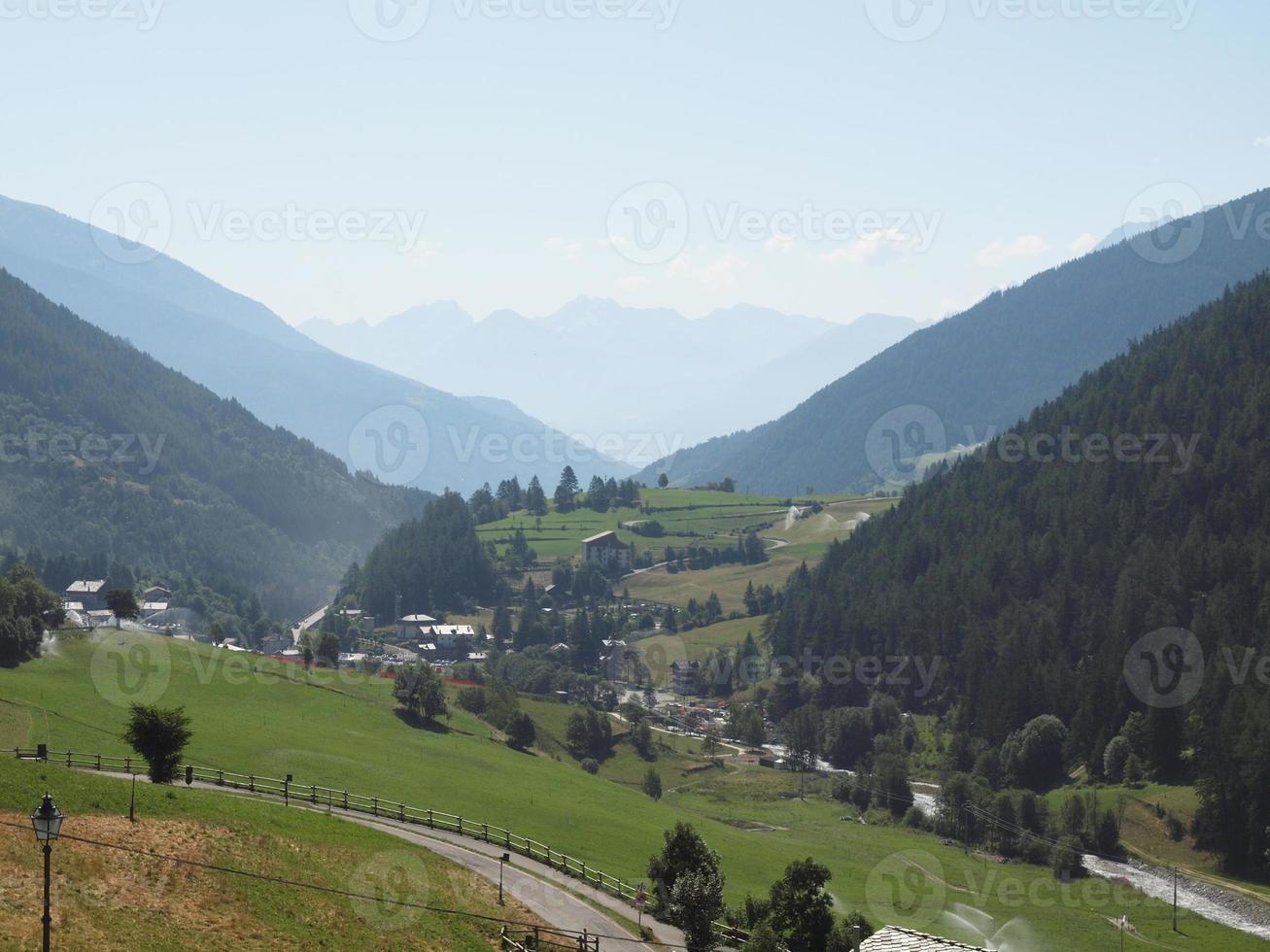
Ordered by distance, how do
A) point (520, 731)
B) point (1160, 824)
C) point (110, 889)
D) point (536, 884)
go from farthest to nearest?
point (520, 731) → point (1160, 824) → point (536, 884) → point (110, 889)

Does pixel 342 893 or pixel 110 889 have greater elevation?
pixel 110 889

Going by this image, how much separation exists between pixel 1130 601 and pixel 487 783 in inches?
3548

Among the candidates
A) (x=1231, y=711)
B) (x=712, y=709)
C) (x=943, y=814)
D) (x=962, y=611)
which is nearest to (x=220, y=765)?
(x=943, y=814)

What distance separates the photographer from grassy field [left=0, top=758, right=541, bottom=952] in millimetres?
39969

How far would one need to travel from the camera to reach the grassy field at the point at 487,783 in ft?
257

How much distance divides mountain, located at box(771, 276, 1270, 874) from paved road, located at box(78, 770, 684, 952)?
2538 inches

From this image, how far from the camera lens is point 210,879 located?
1767 inches

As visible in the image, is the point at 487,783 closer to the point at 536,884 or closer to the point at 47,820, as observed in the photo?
the point at 536,884

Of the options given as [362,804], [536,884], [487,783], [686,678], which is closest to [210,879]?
[536,884]

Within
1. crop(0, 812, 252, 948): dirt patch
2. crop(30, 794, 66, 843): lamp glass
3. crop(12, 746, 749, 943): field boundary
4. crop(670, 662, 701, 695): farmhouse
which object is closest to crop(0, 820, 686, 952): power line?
crop(0, 812, 252, 948): dirt patch

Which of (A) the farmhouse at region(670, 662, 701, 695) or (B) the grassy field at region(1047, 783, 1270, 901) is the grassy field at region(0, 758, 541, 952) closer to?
(B) the grassy field at region(1047, 783, 1270, 901)

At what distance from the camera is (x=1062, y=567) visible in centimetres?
17488

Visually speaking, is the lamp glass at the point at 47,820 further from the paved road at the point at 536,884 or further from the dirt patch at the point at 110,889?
the paved road at the point at 536,884

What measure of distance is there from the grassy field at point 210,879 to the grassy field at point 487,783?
19042 millimetres
